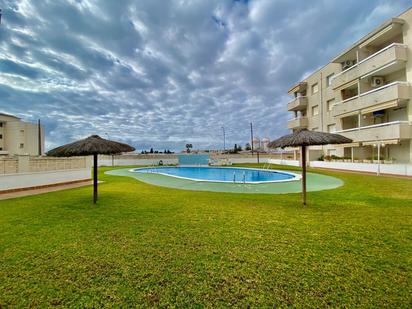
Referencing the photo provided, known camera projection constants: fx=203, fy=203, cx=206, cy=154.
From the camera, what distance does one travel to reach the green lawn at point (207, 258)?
8.92 feet

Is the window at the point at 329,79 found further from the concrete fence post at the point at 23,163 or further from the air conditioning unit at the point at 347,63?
the concrete fence post at the point at 23,163

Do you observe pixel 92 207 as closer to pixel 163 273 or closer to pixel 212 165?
pixel 163 273

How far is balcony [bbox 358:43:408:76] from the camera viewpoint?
16.8 metres

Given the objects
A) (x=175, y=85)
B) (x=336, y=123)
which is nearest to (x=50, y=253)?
(x=336, y=123)

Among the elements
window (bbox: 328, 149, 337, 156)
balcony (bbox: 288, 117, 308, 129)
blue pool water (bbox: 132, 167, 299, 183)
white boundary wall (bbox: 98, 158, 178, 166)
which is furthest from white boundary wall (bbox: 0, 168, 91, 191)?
balcony (bbox: 288, 117, 308, 129)

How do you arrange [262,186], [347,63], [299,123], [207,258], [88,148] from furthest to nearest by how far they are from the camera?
[299,123] < [347,63] < [262,186] < [88,148] < [207,258]

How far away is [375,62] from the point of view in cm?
1895

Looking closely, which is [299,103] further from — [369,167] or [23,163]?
[23,163]

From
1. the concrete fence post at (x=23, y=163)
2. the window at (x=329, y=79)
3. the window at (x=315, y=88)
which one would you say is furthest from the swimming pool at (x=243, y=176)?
the window at (x=315, y=88)

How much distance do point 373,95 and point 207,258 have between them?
23.3 m

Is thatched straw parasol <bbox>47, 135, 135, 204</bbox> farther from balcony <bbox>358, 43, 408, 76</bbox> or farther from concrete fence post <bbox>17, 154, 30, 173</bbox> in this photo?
balcony <bbox>358, 43, 408, 76</bbox>

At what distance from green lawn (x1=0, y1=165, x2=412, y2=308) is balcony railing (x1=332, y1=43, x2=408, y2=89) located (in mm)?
16767

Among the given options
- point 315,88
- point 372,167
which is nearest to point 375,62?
point 372,167

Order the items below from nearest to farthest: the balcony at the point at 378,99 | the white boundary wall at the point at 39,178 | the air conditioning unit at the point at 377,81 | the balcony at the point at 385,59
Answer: the white boundary wall at the point at 39,178, the balcony at the point at 378,99, the balcony at the point at 385,59, the air conditioning unit at the point at 377,81
